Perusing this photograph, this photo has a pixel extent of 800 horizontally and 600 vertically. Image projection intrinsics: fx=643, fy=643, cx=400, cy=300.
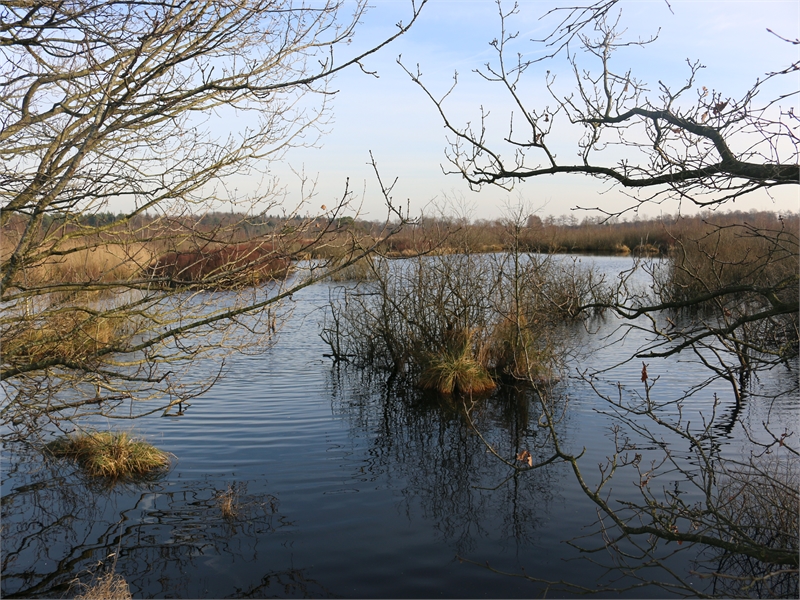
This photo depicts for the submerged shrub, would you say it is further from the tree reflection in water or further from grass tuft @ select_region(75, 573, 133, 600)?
grass tuft @ select_region(75, 573, 133, 600)

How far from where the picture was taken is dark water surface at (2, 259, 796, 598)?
21.0 ft

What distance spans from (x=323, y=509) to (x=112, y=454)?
326 centimetres

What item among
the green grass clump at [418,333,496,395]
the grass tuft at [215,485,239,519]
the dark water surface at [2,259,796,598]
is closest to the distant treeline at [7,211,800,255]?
the green grass clump at [418,333,496,395]

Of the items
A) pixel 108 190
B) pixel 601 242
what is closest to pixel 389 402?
pixel 108 190

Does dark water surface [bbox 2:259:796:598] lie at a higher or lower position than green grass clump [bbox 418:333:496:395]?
lower

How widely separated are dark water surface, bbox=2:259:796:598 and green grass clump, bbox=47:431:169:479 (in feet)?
0.86

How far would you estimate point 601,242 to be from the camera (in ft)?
167

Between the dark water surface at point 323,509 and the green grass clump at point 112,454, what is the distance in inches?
10.4

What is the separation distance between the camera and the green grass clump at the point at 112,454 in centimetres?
888

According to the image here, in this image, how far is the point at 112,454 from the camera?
355 inches

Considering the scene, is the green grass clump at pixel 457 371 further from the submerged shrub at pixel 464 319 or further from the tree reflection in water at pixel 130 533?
the tree reflection in water at pixel 130 533

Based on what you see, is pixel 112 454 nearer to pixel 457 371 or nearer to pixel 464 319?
pixel 457 371

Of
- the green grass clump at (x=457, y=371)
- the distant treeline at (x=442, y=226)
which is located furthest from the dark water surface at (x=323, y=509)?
the distant treeline at (x=442, y=226)

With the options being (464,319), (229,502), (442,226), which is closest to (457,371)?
(464,319)
